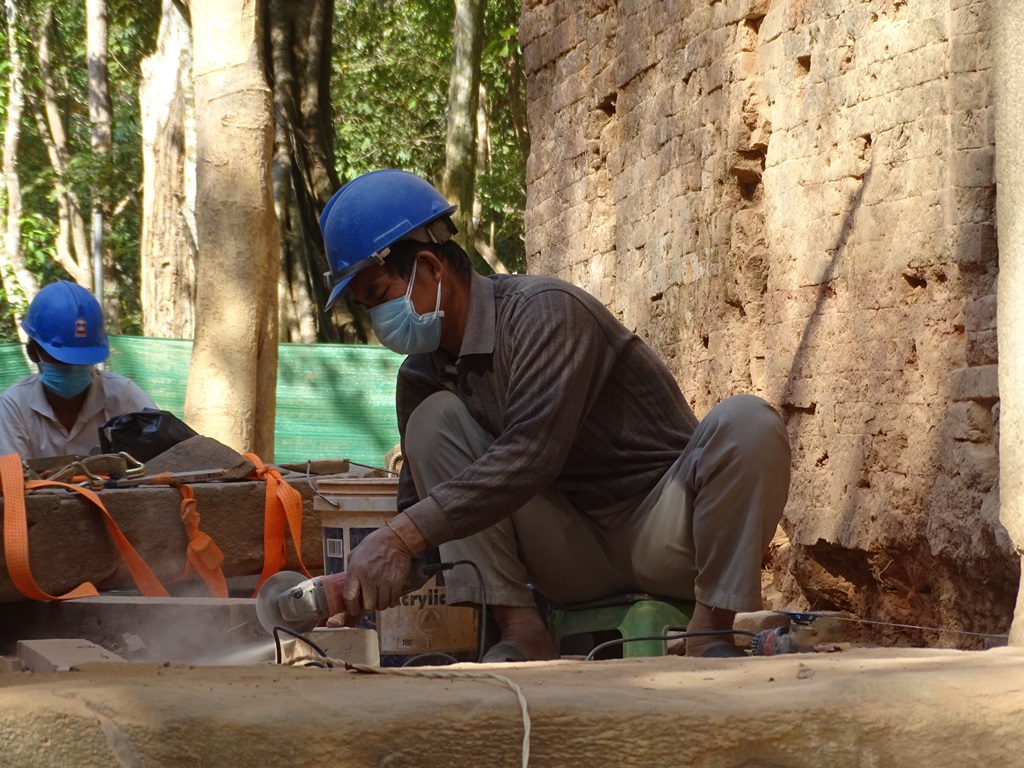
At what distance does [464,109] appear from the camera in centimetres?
1505

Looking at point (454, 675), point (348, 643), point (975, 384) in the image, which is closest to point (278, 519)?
point (348, 643)

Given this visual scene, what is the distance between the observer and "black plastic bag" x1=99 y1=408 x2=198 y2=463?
5336 millimetres

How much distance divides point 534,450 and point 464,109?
12276 mm

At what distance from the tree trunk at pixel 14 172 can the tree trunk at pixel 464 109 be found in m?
6.74

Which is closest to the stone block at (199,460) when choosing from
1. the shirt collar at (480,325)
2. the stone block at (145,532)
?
the stone block at (145,532)

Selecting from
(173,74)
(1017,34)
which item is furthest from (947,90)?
(173,74)

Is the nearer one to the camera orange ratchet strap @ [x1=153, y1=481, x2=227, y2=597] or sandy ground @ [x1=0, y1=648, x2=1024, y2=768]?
sandy ground @ [x1=0, y1=648, x2=1024, y2=768]

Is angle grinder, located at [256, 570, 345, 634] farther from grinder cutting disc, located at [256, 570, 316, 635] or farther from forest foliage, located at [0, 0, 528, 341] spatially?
forest foliage, located at [0, 0, 528, 341]

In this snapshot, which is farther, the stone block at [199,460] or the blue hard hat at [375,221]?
the stone block at [199,460]

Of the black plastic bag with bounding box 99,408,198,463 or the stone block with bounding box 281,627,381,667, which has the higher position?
the black plastic bag with bounding box 99,408,198,463

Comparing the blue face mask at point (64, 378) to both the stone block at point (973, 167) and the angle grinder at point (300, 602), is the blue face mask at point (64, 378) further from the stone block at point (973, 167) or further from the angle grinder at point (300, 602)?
the stone block at point (973, 167)

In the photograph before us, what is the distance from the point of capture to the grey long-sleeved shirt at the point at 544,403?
125 inches

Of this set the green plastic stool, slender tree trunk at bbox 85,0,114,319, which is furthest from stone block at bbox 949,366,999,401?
slender tree trunk at bbox 85,0,114,319

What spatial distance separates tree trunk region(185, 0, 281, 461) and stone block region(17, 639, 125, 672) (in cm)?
382
